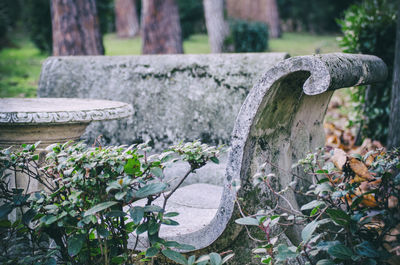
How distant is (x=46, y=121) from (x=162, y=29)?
574 cm

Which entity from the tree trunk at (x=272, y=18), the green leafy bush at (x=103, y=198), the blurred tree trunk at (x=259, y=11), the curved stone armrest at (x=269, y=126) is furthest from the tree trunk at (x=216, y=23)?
the tree trunk at (x=272, y=18)

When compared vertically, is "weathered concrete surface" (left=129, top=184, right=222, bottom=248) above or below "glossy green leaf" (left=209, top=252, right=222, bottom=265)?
below

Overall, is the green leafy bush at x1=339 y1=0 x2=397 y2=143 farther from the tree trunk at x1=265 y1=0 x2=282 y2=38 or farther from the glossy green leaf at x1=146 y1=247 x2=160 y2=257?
the tree trunk at x1=265 y1=0 x2=282 y2=38

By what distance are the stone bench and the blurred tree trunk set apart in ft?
59.4

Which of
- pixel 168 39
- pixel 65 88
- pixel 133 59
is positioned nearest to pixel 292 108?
pixel 133 59

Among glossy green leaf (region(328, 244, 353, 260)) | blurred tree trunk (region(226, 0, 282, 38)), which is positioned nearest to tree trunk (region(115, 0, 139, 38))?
blurred tree trunk (region(226, 0, 282, 38))

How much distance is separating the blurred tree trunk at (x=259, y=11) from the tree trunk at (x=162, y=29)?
44.7 ft

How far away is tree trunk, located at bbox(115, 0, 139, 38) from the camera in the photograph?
826 inches

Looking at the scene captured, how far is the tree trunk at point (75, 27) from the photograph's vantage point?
480 centimetres

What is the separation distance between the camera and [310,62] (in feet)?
4.27

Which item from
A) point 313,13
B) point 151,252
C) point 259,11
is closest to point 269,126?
point 151,252

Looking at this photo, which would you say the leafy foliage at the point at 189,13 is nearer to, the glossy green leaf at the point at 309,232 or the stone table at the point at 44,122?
the stone table at the point at 44,122

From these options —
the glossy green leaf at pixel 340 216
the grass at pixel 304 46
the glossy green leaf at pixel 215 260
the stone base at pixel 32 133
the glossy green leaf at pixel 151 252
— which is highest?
the grass at pixel 304 46

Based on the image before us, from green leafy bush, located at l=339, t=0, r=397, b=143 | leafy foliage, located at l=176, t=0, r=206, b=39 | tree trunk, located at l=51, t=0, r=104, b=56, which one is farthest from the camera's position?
leafy foliage, located at l=176, t=0, r=206, b=39
